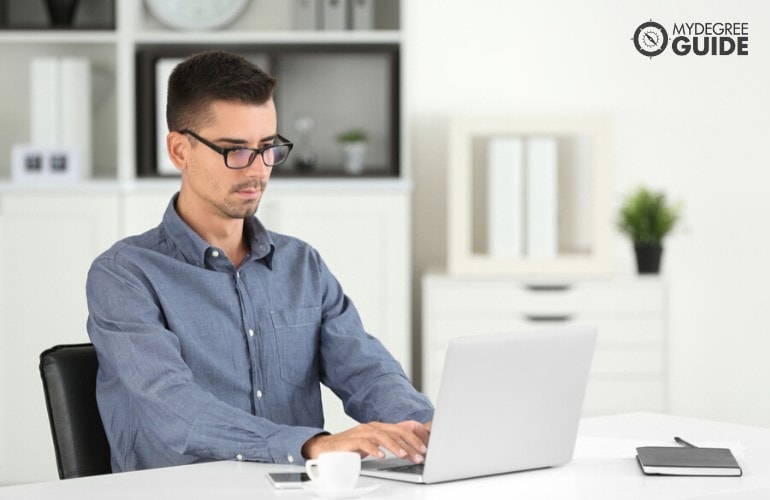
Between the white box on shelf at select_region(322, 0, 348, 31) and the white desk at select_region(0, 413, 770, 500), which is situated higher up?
the white box on shelf at select_region(322, 0, 348, 31)

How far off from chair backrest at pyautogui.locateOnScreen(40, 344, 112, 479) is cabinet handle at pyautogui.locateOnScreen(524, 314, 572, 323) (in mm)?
2303

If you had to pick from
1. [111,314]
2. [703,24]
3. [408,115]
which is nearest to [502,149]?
[408,115]

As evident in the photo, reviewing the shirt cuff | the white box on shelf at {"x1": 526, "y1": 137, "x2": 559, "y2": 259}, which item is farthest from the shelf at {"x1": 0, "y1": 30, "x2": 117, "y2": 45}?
the shirt cuff

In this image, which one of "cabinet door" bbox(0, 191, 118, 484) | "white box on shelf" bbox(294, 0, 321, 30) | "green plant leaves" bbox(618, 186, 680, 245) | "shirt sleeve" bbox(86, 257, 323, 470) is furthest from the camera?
"green plant leaves" bbox(618, 186, 680, 245)

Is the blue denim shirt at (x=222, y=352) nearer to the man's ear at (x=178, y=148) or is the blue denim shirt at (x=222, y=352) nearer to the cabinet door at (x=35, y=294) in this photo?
the man's ear at (x=178, y=148)

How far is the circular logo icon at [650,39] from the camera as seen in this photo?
4.62m

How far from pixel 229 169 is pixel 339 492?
2.41 feet

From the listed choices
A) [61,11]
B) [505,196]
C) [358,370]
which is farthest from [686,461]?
[61,11]

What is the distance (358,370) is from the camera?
2.36 meters

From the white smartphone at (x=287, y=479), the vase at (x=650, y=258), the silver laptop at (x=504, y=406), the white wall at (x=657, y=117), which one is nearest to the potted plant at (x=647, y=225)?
the vase at (x=650, y=258)

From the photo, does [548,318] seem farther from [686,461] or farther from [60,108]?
[686,461]

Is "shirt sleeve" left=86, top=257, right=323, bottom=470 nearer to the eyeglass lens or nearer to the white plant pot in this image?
the eyeglass lens

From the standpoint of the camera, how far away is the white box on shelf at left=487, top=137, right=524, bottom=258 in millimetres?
4273

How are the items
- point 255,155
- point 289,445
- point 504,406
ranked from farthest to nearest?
point 255,155 → point 289,445 → point 504,406
